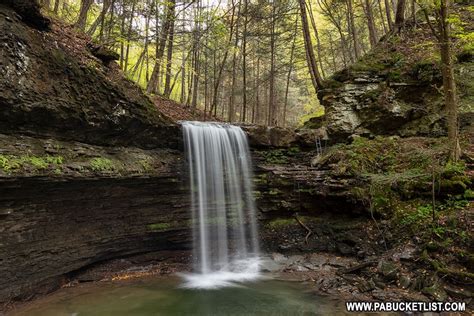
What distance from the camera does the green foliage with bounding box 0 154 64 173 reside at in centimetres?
579

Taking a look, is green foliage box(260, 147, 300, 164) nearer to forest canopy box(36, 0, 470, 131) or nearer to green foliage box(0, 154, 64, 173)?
forest canopy box(36, 0, 470, 131)

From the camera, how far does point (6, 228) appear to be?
605 cm

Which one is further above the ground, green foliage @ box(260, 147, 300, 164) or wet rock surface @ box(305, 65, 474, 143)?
wet rock surface @ box(305, 65, 474, 143)

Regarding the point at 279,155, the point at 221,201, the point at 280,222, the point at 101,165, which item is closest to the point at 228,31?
the point at 279,155

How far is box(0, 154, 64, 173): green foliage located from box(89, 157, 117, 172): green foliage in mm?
696

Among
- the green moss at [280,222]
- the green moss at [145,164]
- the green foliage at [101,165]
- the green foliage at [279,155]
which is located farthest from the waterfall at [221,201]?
the green foliage at [101,165]

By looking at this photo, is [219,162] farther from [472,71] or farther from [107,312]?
[472,71]

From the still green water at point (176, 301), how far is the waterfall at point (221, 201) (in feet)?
4.64

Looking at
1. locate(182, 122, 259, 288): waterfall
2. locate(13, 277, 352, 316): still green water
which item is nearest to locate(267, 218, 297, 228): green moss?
locate(182, 122, 259, 288): waterfall

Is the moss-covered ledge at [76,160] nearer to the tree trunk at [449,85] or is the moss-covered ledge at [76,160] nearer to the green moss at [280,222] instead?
the green moss at [280,222]

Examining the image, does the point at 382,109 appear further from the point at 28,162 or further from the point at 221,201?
the point at 28,162

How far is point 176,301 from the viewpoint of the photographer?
6809 mm

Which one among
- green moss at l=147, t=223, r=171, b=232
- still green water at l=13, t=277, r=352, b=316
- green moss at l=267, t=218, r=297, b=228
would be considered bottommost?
still green water at l=13, t=277, r=352, b=316

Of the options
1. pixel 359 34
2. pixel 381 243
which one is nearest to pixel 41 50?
pixel 381 243
